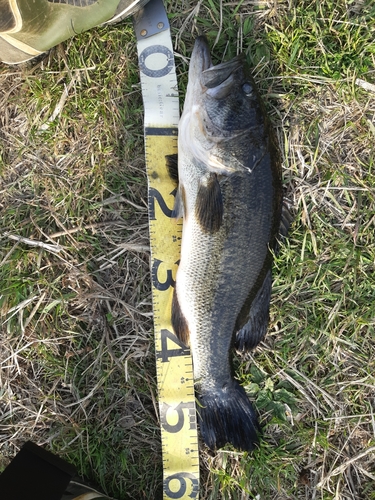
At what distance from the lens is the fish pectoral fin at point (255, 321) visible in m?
2.66

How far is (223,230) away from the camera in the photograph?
98.7 inches

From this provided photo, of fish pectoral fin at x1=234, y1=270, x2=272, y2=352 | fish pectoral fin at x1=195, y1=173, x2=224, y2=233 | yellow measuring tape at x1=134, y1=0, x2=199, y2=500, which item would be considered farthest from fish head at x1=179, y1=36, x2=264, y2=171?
fish pectoral fin at x1=234, y1=270, x2=272, y2=352

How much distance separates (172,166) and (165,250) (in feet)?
2.00

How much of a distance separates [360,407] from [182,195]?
2.02m

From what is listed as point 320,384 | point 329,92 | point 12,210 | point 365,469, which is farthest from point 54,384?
point 329,92

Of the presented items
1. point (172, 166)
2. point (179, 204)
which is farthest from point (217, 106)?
point (179, 204)

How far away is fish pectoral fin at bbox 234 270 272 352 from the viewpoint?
266 centimetres

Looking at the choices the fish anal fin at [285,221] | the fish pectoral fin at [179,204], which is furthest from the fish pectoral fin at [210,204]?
the fish anal fin at [285,221]

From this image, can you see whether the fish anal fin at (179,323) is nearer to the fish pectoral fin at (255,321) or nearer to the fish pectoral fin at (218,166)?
the fish pectoral fin at (255,321)

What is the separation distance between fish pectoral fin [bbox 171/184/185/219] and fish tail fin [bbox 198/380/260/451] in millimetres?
1214

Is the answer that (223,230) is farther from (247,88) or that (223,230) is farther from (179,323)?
(247,88)

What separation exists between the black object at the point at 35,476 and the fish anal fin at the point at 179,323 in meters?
1.17

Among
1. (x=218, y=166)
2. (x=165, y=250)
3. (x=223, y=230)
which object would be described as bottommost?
(x=165, y=250)

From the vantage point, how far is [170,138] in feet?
9.41
